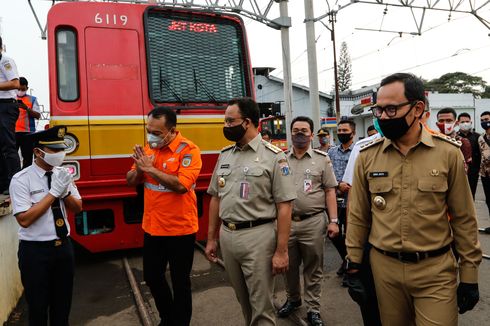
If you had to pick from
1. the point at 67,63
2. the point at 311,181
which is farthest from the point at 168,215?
the point at 67,63

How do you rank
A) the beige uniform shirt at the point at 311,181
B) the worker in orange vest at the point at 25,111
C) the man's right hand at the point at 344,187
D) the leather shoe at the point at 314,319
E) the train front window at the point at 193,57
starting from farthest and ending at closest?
1. the worker in orange vest at the point at 25,111
2. the train front window at the point at 193,57
3. the man's right hand at the point at 344,187
4. the beige uniform shirt at the point at 311,181
5. the leather shoe at the point at 314,319

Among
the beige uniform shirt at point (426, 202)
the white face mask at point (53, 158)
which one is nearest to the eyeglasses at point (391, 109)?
the beige uniform shirt at point (426, 202)

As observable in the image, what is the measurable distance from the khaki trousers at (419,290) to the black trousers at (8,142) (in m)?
4.14

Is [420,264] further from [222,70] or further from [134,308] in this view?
[222,70]

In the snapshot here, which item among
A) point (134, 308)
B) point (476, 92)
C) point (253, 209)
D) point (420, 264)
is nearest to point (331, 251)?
point (134, 308)

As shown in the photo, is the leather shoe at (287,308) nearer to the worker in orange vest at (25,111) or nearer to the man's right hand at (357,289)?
the man's right hand at (357,289)

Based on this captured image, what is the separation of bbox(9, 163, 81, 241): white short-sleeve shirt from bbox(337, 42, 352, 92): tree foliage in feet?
178

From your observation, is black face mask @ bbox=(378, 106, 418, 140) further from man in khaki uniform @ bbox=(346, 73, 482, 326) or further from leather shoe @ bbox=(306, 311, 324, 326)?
leather shoe @ bbox=(306, 311, 324, 326)

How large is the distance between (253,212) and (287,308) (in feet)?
4.62

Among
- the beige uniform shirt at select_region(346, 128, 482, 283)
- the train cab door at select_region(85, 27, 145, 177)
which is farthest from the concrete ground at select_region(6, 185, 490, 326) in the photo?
the beige uniform shirt at select_region(346, 128, 482, 283)

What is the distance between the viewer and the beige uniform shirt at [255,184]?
2730 mm

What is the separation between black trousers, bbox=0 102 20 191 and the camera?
4.45 metres

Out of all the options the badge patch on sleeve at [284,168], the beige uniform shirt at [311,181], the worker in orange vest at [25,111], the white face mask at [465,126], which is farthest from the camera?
the white face mask at [465,126]

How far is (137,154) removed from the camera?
312 centimetres
